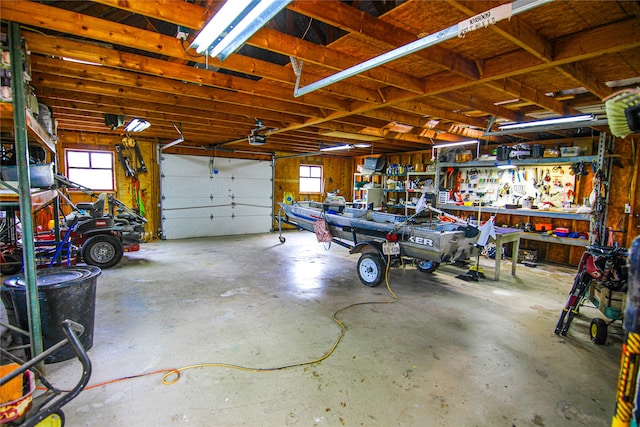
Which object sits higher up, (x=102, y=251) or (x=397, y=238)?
(x=397, y=238)

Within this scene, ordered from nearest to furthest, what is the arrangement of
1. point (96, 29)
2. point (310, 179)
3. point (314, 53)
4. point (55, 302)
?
point (96, 29) → point (55, 302) → point (314, 53) → point (310, 179)

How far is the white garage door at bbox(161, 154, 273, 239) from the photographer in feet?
27.1

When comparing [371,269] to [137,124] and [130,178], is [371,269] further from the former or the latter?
[130,178]

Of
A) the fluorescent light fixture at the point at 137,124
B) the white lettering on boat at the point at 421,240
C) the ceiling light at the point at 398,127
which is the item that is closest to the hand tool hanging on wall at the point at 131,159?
the fluorescent light fixture at the point at 137,124

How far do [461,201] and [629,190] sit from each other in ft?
9.39

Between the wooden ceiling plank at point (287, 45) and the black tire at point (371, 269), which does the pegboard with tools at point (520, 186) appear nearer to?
the black tire at point (371, 269)

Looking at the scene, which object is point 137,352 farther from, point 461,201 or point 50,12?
point 461,201

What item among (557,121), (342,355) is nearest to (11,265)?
(342,355)

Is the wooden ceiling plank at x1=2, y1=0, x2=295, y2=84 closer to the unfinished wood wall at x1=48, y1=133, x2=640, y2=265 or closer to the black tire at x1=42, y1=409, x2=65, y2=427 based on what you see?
the black tire at x1=42, y1=409, x2=65, y2=427

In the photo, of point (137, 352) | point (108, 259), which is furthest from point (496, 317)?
point (108, 259)

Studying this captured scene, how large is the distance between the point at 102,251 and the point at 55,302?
332cm

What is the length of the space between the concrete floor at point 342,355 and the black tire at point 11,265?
1419 mm

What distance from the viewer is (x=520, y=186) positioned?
6.68 m

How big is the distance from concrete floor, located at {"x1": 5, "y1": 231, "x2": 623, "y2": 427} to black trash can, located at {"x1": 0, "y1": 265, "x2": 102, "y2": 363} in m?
0.22
